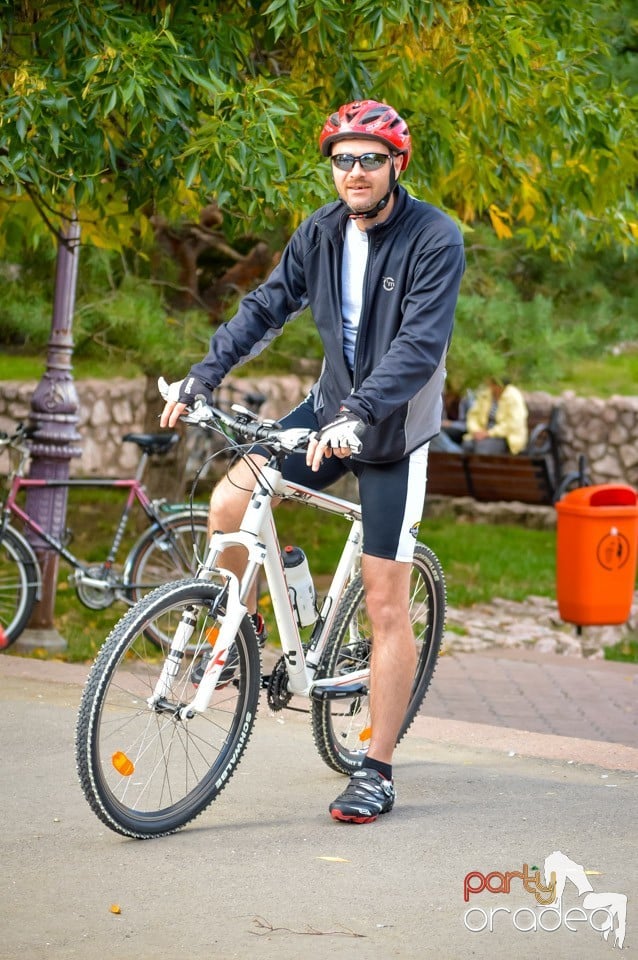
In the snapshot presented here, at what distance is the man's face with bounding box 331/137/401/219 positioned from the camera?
4.12 m

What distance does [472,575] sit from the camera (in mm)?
11695

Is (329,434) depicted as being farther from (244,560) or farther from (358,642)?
(358,642)

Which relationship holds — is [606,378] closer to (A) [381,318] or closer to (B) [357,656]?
(B) [357,656]

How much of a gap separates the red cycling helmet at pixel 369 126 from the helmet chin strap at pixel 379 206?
0.20ft

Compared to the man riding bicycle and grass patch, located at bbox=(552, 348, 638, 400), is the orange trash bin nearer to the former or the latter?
the man riding bicycle

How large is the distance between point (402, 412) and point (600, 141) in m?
3.31

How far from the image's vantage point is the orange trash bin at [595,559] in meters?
9.76

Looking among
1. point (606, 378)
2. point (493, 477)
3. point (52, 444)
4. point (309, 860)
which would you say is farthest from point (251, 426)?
point (606, 378)

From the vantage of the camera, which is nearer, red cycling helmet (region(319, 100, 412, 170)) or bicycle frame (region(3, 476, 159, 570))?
red cycling helmet (region(319, 100, 412, 170))

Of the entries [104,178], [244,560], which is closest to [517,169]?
[104,178]

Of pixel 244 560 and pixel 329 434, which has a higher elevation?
pixel 329 434

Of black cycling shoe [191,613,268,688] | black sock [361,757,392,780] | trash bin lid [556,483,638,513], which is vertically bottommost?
black sock [361,757,392,780]

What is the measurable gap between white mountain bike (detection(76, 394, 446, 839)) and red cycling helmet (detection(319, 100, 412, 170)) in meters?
0.82

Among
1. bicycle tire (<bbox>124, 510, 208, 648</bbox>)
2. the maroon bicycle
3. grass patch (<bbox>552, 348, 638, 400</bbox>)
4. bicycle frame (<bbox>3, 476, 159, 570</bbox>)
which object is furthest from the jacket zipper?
grass patch (<bbox>552, 348, 638, 400</bbox>)
